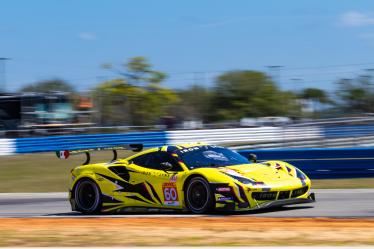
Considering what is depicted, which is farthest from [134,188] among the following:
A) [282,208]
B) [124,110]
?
[124,110]

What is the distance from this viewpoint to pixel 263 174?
418 inches

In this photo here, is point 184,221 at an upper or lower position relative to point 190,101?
lower

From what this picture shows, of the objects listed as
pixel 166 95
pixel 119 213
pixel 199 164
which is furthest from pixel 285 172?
pixel 166 95

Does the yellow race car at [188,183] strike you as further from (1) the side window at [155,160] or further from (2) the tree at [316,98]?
(2) the tree at [316,98]

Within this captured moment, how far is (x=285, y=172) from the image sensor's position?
10.9 meters

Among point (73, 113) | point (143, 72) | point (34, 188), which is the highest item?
point (143, 72)

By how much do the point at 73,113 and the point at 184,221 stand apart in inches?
966

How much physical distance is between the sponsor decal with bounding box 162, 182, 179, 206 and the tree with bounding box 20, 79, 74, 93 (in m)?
22.1

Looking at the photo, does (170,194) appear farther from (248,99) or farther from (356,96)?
(248,99)

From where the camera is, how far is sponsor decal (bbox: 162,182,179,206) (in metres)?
10.8

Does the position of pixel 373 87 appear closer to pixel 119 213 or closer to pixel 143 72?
pixel 119 213

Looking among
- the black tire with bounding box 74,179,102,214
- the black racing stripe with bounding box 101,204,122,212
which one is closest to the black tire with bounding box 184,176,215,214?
the black racing stripe with bounding box 101,204,122,212

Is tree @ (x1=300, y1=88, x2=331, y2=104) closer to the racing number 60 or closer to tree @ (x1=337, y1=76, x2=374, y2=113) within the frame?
tree @ (x1=337, y1=76, x2=374, y2=113)

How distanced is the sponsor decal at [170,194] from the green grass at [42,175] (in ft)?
18.1
